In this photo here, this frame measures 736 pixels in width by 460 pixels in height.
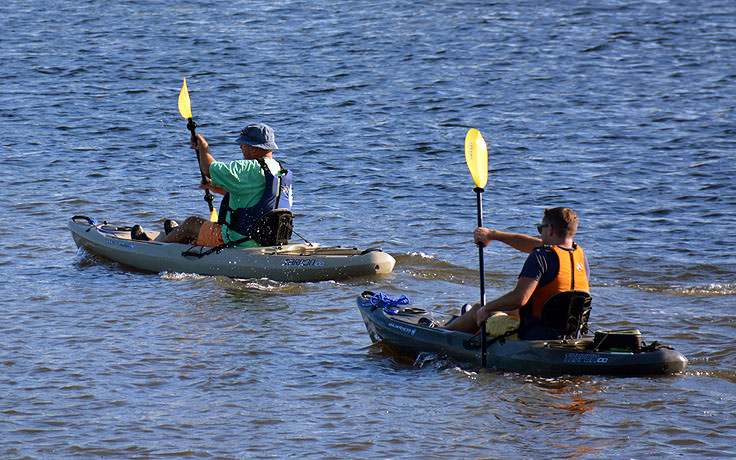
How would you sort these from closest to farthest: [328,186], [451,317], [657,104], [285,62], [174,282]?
[451,317], [174,282], [328,186], [657,104], [285,62]

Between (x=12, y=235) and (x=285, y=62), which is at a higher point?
(x=285, y=62)

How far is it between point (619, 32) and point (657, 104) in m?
5.02

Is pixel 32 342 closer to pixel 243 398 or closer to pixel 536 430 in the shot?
pixel 243 398

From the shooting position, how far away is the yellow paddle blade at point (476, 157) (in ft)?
23.7

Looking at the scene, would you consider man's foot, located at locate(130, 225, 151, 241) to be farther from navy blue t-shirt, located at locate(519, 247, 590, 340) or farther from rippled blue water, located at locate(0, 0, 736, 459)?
navy blue t-shirt, located at locate(519, 247, 590, 340)

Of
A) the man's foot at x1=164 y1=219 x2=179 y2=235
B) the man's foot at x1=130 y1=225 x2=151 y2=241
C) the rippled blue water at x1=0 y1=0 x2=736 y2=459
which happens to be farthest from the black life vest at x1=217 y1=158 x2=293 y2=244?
the man's foot at x1=130 y1=225 x2=151 y2=241

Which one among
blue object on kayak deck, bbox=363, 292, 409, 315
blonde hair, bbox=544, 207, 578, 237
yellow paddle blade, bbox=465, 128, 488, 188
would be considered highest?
yellow paddle blade, bbox=465, 128, 488, 188

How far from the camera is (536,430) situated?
586 centimetres

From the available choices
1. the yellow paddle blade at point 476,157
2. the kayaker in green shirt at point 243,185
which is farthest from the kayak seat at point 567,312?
the kayaker in green shirt at point 243,185

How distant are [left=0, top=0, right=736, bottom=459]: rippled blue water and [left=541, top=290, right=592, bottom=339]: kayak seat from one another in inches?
13.7

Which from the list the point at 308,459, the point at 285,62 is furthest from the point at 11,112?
the point at 308,459

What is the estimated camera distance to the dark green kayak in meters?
6.40

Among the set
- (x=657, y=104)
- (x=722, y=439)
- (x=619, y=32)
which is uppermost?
(x=619, y=32)

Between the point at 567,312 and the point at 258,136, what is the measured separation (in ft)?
11.8
